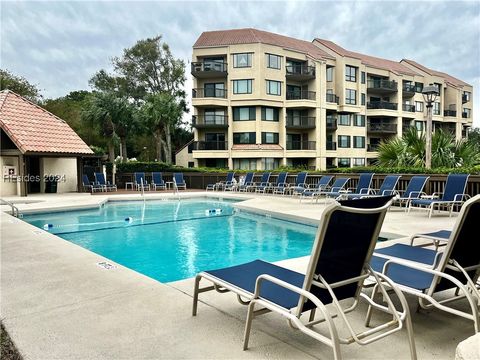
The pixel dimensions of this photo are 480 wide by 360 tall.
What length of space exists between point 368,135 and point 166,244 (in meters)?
38.6

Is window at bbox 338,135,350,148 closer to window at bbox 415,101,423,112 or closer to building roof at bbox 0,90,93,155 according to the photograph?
window at bbox 415,101,423,112

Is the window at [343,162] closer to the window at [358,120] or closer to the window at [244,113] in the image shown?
the window at [358,120]

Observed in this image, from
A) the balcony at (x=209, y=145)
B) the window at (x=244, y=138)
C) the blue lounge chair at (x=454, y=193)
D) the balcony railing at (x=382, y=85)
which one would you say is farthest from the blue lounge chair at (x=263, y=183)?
the balcony railing at (x=382, y=85)

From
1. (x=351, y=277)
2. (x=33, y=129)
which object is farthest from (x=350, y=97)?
(x=351, y=277)

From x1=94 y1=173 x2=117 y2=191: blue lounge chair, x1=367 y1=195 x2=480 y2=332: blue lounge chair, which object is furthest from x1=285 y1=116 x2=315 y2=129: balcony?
x1=367 y1=195 x2=480 y2=332: blue lounge chair

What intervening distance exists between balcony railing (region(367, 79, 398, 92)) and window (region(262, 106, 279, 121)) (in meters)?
13.3

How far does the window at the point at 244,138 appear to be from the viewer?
3403 cm

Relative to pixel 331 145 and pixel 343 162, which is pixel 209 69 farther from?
pixel 343 162

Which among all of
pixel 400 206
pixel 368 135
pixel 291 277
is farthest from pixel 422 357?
pixel 368 135

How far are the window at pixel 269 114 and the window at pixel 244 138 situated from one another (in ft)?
6.30

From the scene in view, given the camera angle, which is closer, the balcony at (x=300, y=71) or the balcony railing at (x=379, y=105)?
the balcony at (x=300, y=71)

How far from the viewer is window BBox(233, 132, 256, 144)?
34031 mm

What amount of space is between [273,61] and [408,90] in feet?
64.8

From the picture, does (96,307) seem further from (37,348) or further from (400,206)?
(400,206)
